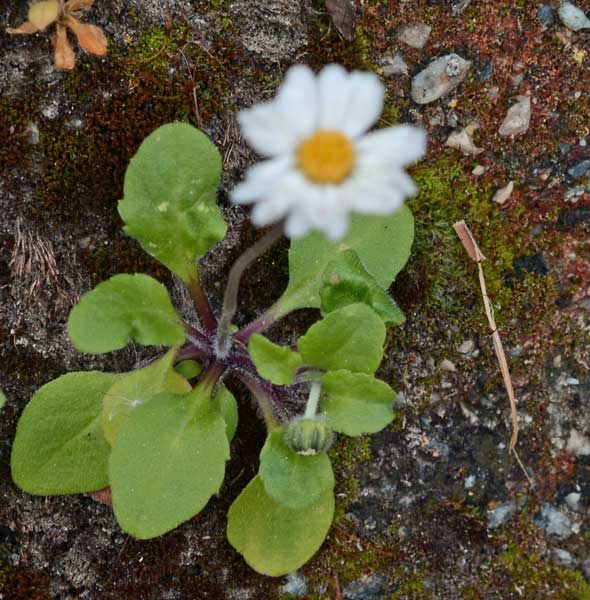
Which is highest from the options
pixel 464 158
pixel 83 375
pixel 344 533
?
pixel 464 158

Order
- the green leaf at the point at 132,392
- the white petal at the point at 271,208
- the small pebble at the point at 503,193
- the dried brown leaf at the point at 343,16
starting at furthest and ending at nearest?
the small pebble at the point at 503,193 < the dried brown leaf at the point at 343,16 < the green leaf at the point at 132,392 < the white petal at the point at 271,208

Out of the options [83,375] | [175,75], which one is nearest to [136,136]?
[175,75]

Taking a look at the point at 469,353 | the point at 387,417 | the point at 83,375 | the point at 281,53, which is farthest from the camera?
the point at 469,353

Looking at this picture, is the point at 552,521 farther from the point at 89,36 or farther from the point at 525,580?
the point at 89,36

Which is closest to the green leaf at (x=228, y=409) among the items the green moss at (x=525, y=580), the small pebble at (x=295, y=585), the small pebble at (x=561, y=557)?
the small pebble at (x=295, y=585)

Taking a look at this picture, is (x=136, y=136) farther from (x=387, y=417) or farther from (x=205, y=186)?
(x=387, y=417)

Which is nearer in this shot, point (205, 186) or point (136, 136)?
point (205, 186)

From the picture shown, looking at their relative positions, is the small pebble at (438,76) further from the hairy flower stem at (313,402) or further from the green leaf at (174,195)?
the hairy flower stem at (313,402)
